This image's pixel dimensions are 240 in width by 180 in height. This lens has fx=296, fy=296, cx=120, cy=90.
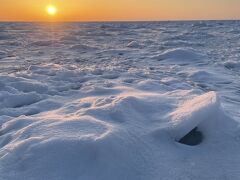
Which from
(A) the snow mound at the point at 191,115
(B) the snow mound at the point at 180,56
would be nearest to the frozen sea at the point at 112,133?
(A) the snow mound at the point at 191,115

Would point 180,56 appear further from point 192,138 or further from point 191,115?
point 192,138

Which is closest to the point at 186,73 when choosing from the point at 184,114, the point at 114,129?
the point at 184,114

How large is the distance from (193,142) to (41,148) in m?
1.33

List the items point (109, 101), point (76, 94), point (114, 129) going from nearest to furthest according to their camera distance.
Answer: point (114, 129) < point (109, 101) < point (76, 94)

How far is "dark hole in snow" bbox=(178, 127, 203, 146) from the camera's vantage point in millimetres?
2674

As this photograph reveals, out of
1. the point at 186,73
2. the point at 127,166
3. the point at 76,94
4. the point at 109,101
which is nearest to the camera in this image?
the point at 127,166

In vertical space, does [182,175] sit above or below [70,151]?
below

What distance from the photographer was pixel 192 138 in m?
2.72

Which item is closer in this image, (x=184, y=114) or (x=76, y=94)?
(x=184, y=114)

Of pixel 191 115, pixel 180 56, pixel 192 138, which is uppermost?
pixel 191 115

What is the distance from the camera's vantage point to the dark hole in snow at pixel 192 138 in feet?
8.77

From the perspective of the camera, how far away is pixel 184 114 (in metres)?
2.89

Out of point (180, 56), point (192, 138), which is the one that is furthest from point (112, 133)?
point (180, 56)

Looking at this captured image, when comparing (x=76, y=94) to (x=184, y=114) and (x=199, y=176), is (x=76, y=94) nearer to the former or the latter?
(x=184, y=114)
